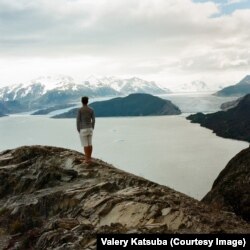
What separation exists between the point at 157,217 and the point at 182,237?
119 inches

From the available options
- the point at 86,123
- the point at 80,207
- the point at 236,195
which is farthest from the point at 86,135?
the point at 236,195

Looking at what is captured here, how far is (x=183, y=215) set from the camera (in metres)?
14.3

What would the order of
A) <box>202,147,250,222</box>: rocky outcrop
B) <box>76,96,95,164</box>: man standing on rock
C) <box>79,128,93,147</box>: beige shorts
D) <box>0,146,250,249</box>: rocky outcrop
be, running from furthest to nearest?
<box>202,147,250,222</box>: rocky outcrop
<box>79,128,93,147</box>: beige shorts
<box>76,96,95,164</box>: man standing on rock
<box>0,146,250,249</box>: rocky outcrop

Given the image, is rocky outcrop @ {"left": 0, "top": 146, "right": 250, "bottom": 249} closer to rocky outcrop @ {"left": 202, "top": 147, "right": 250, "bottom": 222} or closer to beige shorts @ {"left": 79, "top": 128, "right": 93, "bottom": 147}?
beige shorts @ {"left": 79, "top": 128, "right": 93, "bottom": 147}

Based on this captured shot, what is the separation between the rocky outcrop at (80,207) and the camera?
45.2 ft

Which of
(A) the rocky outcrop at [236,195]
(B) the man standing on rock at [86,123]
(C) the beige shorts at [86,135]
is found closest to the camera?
(B) the man standing on rock at [86,123]

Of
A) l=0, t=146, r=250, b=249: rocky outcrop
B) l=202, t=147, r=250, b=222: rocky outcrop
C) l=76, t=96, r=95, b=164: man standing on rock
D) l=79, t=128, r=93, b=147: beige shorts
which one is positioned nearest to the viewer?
l=0, t=146, r=250, b=249: rocky outcrop

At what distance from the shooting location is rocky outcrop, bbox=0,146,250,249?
13.8 metres

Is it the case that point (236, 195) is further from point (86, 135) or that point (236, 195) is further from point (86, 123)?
point (86, 123)

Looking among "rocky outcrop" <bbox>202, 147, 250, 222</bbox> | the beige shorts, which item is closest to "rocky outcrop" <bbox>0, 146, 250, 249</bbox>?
the beige shorts

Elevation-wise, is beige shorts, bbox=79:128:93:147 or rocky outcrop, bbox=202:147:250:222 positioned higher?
beige shorts, bbox=79:128:93:147

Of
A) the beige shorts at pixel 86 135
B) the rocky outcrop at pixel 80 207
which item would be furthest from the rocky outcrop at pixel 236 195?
the rocky outcrop at pixel 80 207

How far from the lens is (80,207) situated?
16.4 meters

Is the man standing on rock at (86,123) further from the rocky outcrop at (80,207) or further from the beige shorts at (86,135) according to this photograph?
the rocky outcrop at (80,207)
